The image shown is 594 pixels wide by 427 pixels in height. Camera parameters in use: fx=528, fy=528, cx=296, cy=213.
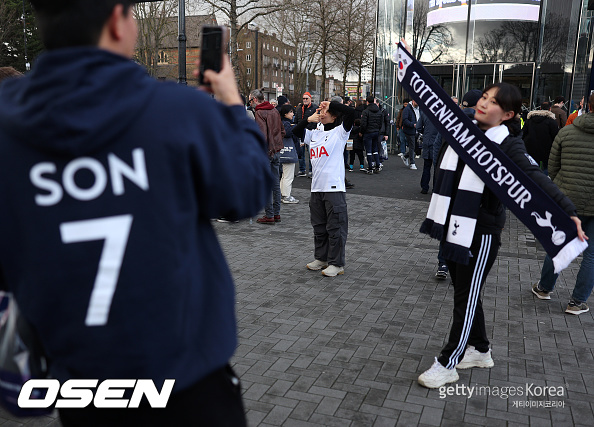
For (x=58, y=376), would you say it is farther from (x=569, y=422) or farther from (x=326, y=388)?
(x=569, y=422)

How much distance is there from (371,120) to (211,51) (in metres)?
13.2

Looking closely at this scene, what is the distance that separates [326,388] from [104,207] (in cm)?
276

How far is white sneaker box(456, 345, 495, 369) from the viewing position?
391cm

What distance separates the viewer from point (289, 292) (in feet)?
18.3

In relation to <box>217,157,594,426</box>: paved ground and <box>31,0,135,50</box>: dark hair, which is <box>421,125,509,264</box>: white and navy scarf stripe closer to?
<box>217,157,594,426</box>: paved ground

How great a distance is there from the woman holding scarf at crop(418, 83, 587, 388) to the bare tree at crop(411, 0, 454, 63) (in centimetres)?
1870

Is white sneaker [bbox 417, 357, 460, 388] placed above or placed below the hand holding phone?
below

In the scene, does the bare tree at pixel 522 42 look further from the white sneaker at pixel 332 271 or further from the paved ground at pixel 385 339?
the white sneaker at pixel 332 271

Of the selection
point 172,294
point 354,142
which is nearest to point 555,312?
point 172,294

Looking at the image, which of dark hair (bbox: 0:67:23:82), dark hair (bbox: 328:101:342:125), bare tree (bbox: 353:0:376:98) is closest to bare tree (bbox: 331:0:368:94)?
bare tree (bbox: 353:0:376:98)

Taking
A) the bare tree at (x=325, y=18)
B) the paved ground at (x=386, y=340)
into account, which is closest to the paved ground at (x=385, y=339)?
the paved ground at (x=386, y=340)

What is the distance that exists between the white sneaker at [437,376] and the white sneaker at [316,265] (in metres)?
2.77

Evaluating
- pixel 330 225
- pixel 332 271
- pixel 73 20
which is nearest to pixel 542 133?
pixel 330 225

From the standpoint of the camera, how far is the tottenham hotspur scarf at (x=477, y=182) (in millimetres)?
3223
